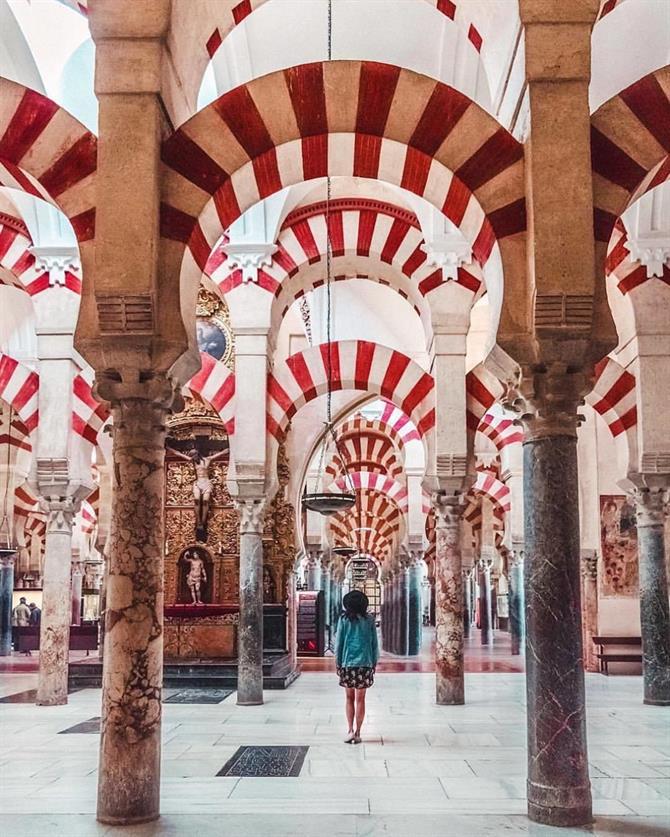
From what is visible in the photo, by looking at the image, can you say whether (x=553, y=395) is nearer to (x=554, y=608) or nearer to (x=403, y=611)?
(x=554, y=608)

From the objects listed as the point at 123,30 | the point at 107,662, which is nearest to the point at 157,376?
the point at 107,662

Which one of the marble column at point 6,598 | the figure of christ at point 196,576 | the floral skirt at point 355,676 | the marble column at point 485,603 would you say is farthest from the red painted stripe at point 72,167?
the marble column at point 485,603

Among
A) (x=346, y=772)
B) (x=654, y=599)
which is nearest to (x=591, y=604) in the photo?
(x=654, y=599)

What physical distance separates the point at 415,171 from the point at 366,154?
0.96ft

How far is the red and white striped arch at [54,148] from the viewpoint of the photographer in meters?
4.69

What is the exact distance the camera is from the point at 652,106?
176 inches

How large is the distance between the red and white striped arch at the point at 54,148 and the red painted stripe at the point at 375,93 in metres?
1.33

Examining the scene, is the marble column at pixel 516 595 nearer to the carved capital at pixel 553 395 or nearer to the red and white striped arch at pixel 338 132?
the carved capital at pixel 553 395

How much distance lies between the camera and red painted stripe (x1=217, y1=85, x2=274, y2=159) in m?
4.65

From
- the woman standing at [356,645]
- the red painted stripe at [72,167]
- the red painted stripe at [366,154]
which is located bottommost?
the woman standing at [356,645]

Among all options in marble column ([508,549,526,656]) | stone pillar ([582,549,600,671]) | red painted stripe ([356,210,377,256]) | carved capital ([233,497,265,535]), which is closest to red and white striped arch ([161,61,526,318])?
carved capital ([233,497,265,535])

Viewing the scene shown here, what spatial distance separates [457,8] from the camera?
6.04 meters

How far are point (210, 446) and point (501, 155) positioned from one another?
9444mm

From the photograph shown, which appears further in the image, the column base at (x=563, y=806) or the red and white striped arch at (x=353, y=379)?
the red and white striped arch at (x=353, y=379)
